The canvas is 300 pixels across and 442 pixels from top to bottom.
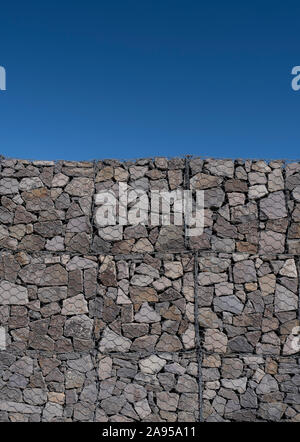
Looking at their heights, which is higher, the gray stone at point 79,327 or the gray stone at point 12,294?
the gray stone at point 12,294

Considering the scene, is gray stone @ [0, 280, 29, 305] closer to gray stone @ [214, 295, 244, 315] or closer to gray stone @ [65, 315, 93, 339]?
gray stone @ [65, 315, 93, 339]

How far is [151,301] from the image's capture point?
4766 mm

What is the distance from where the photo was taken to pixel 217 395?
4.66m

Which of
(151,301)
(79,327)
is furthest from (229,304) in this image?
(79,327)

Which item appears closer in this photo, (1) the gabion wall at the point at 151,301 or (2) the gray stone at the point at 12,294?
(1) the gabion wall at the point at 151,301

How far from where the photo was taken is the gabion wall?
4660 millimetres

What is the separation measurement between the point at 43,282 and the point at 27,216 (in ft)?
2.67

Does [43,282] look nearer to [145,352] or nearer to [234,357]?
[145,352]

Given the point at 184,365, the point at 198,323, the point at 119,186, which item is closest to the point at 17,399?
the point at 184,365

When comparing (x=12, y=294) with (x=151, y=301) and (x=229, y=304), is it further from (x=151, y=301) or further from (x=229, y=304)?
(x=229, y=304)

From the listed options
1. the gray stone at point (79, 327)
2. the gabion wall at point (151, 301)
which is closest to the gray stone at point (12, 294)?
the gabion wall at point (151, 301)

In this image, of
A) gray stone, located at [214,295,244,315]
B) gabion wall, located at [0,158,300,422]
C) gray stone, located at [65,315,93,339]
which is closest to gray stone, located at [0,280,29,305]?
gabion wall, located at [0,158,300,422]

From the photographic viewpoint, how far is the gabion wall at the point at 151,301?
466cm

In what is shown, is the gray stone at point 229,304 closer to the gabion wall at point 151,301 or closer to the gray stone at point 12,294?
the gabion wall at point 151,301
